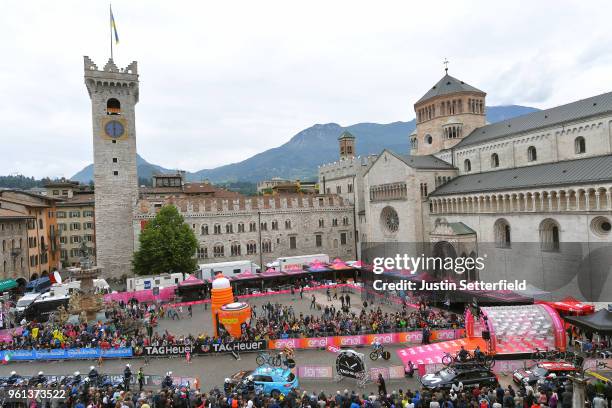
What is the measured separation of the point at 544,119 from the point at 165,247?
43205 mm

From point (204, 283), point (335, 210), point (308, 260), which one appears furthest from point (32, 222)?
point (335, 210)

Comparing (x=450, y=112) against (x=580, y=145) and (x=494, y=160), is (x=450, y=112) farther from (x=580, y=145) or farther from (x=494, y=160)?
(x=580, y=145)

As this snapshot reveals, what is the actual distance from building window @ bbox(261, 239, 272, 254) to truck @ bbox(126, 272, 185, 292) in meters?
16.7

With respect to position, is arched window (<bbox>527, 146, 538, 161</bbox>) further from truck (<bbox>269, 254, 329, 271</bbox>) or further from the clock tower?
the clock tower

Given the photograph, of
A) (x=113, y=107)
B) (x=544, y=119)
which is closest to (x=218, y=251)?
(x=113, y=107)

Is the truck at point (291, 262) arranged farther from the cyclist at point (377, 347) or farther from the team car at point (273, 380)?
the team car at point (273, 380)

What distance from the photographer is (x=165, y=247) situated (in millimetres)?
47750

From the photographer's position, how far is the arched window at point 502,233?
40.4 meters

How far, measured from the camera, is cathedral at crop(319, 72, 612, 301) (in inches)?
1278

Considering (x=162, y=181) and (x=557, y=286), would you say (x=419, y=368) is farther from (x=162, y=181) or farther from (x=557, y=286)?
(x=162, y=181)

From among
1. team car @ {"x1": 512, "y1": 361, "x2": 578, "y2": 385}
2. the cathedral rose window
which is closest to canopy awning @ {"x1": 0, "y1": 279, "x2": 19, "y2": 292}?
the cathedral rose window

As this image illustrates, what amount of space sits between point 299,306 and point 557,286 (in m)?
22.0

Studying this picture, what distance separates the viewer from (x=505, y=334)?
22.1 m

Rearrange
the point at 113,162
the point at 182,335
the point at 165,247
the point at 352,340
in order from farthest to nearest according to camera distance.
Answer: the point at 113,162
the point at 165,247
the point at 182,335
the point at 352,340
